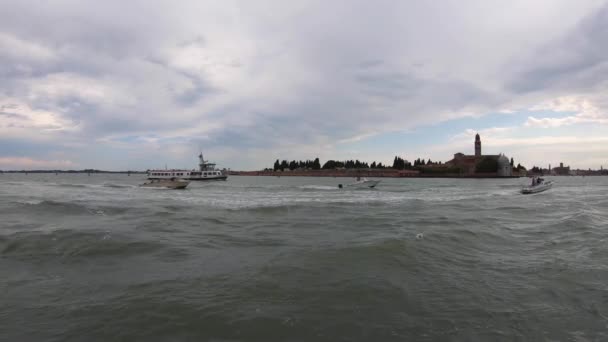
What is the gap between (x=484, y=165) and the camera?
131375 mm

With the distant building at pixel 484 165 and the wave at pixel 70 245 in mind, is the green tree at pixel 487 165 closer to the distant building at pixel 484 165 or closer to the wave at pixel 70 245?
the distant building at pixel 484 165

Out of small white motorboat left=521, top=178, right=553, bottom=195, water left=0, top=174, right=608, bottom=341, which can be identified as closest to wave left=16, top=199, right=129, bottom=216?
water left=0, top=174, right=608, bottom=341

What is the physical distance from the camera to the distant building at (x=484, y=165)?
427ft

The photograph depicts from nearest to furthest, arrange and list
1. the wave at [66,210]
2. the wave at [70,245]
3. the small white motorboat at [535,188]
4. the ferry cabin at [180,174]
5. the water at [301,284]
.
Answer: the water at [301,284], the wave at [70,245], the wave at [66,210], the small white motorboat at [535,188], the ferry cabin at [180,174]

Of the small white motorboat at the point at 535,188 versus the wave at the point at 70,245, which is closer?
the wave at the point at 70,245

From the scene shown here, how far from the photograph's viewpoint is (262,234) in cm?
1209

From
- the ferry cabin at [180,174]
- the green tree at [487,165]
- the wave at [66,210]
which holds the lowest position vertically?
the wave at [66,210]

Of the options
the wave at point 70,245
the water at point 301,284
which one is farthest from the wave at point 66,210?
the wave at point 70,245

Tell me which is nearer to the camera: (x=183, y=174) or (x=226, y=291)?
(x=226, y=291)

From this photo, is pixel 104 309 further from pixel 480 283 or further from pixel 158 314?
pixel 480 283

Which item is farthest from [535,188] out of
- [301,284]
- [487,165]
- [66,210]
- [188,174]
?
[487,165]

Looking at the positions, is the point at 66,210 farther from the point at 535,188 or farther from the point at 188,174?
the point at 188,174

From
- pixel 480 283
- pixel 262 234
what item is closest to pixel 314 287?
pixel 480 283

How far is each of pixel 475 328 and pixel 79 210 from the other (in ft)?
62.5
